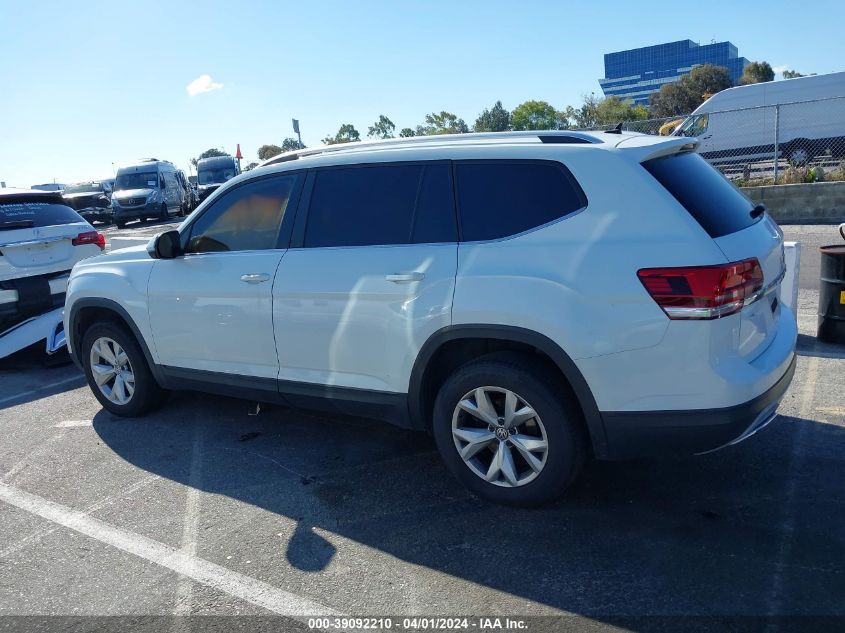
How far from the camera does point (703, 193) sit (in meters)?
3.56

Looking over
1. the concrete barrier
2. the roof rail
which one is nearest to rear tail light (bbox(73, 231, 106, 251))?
the roof rail

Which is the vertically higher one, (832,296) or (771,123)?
(771,123)

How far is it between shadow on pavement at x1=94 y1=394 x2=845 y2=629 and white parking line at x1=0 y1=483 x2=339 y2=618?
279 mm

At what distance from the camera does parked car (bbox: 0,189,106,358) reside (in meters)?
7.24

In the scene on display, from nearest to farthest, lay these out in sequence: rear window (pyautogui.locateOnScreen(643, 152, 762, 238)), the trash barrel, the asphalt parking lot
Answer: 1. the asphalt parking lot
2. rear window (pyautogui.locateOnScreen(643, 152, 762, 238))
3. the trash barrel

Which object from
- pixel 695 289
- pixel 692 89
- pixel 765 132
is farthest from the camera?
pixel 692 89

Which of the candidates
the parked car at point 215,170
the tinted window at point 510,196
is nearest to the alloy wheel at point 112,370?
the tinted window at point 510,196

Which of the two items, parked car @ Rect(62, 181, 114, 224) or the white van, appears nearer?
the white van

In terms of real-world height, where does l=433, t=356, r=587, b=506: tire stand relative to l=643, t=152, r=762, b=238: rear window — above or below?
below

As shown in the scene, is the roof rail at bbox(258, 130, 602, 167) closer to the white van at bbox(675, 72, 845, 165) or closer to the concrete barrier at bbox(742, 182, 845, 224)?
the concrete barrier at bbox(742, 182, 845, 224)

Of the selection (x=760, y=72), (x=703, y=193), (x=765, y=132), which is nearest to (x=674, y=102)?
(x=760, y=72)

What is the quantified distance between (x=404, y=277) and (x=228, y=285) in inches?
54.1

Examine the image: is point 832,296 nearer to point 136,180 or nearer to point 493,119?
point 136,180

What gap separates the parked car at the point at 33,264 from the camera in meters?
7.24
